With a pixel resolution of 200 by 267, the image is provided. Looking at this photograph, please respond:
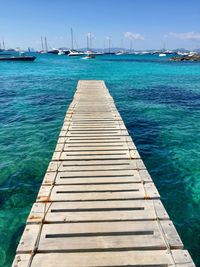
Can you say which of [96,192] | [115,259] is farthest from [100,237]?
[96,192]

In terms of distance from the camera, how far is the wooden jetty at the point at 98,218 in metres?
4.42

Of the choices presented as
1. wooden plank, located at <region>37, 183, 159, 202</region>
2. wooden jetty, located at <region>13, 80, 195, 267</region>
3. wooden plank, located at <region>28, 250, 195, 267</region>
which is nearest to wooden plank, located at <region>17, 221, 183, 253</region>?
wooden jetty, located at <region>13, 80, 195, 267</region>

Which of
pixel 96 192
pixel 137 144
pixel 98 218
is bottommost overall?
pixel 137 144

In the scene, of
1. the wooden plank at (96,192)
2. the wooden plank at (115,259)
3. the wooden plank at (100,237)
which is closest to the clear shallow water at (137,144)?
the wooden plank at (96,192)

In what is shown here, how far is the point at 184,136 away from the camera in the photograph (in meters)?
14.8

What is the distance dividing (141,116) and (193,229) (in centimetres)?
1185

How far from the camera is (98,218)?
5426 millimetres

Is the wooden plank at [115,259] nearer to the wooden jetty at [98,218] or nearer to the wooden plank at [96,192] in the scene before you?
the wooden jetty at [98,218]

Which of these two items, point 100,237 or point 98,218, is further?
point 98,218

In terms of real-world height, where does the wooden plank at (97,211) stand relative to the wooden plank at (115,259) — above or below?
below

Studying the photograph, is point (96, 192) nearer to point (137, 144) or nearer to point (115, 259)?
point (115, 259)

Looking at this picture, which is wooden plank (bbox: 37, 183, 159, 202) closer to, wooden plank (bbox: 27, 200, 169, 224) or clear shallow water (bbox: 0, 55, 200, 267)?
wooden plank (bbox: 27, 200, 169, 224)

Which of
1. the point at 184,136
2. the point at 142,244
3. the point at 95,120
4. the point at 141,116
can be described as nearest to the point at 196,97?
the point at 141,116

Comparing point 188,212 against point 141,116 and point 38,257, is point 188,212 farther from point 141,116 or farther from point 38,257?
point 141,116
